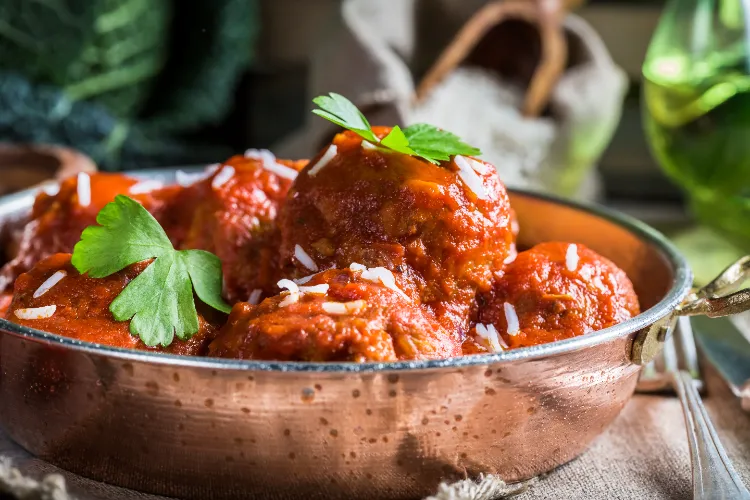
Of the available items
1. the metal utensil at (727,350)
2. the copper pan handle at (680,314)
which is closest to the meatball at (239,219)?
the copper pan handle at (680,314)

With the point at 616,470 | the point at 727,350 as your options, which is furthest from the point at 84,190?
the point at 727,350

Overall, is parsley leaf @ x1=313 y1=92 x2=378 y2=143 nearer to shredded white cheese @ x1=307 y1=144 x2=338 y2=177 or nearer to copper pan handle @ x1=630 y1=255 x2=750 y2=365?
shredded white cheese @ x1=307 y1=144 x2=338 y2=177

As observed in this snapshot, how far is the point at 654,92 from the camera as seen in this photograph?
2.80 metres

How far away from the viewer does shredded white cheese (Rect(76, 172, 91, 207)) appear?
5.53 ft

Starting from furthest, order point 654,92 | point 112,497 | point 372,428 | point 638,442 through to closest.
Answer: point 654,92 → point 638,442 → point 112,497 → point 372,428

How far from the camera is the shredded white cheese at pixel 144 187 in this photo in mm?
1737

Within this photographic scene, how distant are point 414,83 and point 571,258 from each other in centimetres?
264

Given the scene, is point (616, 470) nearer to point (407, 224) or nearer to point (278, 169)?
point (407, 224)

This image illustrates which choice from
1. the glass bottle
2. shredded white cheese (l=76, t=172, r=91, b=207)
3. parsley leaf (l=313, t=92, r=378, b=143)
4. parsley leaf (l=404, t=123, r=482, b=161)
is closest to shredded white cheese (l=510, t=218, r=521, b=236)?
parsley leaf (l=404, t=123, r=482, b=161)

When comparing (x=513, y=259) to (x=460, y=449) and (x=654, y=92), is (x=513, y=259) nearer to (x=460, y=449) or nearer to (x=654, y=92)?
(x=460, y=449)

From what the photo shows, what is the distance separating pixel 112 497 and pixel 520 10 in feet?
7.68

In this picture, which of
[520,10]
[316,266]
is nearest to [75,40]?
[520,10]

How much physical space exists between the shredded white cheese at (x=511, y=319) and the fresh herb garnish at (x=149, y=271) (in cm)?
49

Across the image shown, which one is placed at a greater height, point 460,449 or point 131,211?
point 131,211
